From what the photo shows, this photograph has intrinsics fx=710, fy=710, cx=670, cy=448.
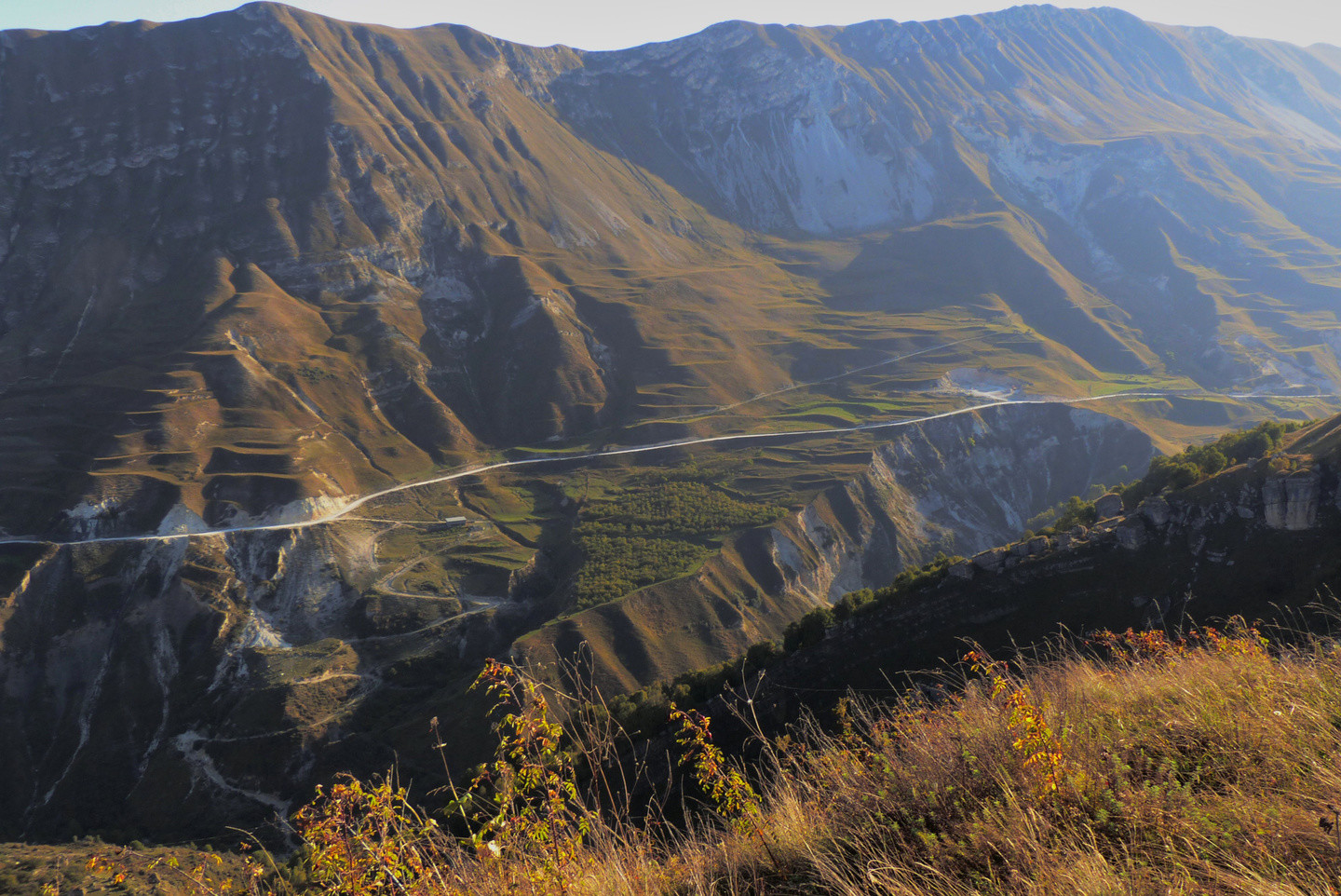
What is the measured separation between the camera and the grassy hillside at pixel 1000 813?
4516mm

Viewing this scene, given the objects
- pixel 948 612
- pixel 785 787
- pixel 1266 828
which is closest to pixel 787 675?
pixel 948 612

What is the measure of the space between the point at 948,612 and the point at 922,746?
32.0 m

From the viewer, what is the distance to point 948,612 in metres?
35.8

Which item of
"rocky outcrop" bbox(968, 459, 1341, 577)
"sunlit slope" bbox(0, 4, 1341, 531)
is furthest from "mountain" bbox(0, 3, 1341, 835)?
"rocky outcrop" bbox(968, 459, 1341, 577)

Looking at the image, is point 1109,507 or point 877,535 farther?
point 877,535

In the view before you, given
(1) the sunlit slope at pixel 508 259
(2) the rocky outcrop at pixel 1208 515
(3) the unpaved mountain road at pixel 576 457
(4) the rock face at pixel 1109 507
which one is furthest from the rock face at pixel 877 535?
(1) the sunlit slope at pixel 508 259

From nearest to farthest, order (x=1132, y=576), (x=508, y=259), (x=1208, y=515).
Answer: (x=1132, y=576) → (x=1208, y=515) → (x=508, y=259)

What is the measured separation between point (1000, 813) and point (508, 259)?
117329 millimetres

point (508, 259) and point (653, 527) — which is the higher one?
point (508, 259)

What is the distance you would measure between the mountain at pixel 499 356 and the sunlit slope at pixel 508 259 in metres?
0.68

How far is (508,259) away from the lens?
11406 cm

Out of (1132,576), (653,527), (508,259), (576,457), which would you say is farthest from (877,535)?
(508,259)

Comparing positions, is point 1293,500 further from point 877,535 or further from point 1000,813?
point 877,535

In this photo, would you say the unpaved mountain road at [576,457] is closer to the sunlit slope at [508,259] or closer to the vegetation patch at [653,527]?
the sunlit slope at [508,259]
